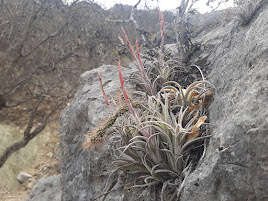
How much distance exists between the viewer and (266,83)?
3.15ft

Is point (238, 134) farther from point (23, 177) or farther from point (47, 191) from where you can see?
point (23, 177)

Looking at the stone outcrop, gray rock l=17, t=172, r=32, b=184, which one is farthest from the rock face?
gray rock l=17, t=172, r=32, b=184

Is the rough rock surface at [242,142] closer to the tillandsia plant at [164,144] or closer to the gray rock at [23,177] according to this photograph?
the tillandsia plant at [164,144]

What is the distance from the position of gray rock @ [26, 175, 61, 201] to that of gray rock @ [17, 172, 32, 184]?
2.39m

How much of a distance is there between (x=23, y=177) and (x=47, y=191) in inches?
106

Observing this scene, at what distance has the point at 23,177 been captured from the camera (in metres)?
5.89

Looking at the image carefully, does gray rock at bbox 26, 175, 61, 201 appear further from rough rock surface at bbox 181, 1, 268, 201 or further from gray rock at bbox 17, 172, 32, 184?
rough rock surface at bbox 181, 1, 268, 201

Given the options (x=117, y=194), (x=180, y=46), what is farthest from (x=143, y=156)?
(x=180, y=46)

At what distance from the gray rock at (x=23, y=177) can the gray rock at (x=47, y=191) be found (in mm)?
2389

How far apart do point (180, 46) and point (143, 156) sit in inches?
69.1

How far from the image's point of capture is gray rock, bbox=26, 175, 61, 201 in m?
3.48

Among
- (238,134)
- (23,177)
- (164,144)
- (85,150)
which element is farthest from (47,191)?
(238,134)

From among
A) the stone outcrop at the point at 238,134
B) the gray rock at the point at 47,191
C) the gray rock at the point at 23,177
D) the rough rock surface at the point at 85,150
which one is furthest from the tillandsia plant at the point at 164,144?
the gray rock at the point at 23,177

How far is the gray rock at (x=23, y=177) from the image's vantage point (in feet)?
19.2
